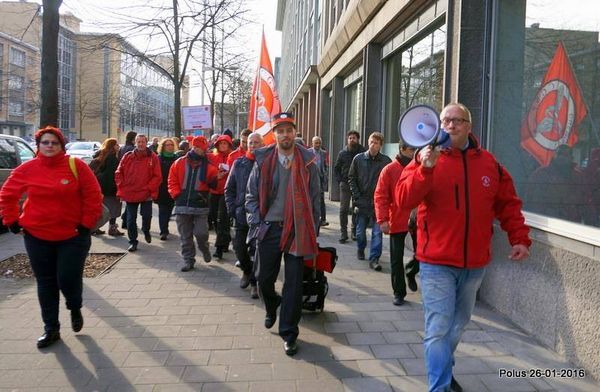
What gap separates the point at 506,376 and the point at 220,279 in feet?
12.8

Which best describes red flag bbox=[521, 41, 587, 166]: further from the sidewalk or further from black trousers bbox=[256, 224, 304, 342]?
black trousers bbox=[256, 224, 304, 342]

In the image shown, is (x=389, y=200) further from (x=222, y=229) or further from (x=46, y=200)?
(x=222, y=229)

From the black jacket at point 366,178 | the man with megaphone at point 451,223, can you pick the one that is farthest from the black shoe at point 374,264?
the man with megaphone at point 451,223

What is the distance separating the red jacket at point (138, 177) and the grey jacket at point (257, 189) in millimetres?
4611

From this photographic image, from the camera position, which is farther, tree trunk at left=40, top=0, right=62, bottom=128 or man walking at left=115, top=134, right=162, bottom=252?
man walking at left=115, top=134, right=162, bottom=252

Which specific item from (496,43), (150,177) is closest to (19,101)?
(150,177)

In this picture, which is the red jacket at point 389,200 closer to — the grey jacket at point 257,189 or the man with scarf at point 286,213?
the grey jacket at point 257,189

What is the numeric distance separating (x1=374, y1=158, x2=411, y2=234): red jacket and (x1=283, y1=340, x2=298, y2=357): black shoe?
1427 mm

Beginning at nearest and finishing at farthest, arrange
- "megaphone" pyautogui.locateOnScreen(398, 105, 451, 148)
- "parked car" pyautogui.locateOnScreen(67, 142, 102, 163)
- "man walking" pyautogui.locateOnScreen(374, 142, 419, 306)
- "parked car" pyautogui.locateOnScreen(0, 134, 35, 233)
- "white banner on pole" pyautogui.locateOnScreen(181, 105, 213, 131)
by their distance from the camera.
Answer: "megaphone" pyautogui.locateOnScreen(398, 105, 451, 148)
"man walking" pyautogui.locateOnScreen(374, 142, 419, 306)
"parked car" pyautogui.locateOnScreen(0, 134, 35, 233)
"white banner on pole" pyautogui.locateOnScreen(181, 105, 213, 131)
"parked car" pyautogui.locateOnScreen(67, 142, 102, 163)

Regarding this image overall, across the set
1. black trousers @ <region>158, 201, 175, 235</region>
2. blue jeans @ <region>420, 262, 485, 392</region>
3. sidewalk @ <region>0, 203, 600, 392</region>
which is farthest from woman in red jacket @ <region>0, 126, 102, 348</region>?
black trousers @ <region>158, 201, 175, 235</region>

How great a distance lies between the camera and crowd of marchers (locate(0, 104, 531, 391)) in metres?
3.27

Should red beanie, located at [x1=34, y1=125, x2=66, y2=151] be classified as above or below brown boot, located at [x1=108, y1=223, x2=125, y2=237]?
above

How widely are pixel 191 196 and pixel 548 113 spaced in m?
4.53

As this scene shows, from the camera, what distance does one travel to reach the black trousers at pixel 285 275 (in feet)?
14.4
